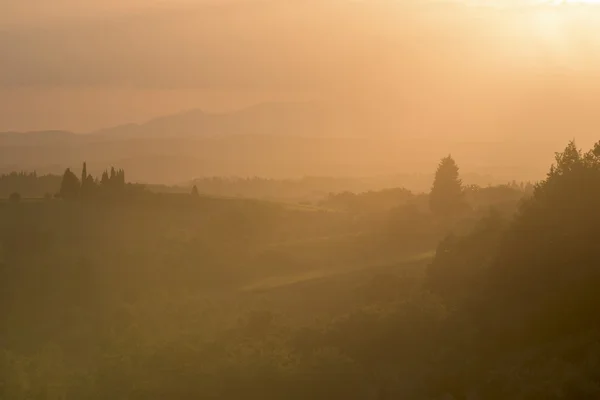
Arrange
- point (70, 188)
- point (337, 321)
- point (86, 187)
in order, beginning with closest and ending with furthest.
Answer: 1. point (337, 321)
2. point (86, 187)
3. point (70, 188)

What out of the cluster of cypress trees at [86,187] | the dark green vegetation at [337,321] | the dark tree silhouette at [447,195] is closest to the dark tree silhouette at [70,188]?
the cluster of cypress trees at [86,187]

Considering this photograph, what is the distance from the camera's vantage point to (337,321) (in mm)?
23375

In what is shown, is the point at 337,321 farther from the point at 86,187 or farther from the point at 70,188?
the point at 70,188

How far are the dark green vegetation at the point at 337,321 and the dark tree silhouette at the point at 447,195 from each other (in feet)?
A: 47.9

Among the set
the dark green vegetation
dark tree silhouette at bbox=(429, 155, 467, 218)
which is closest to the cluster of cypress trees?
the dark green vegetation

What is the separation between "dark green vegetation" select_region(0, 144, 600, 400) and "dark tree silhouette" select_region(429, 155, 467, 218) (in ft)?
47.9

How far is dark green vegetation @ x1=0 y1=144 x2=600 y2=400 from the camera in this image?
18312mm

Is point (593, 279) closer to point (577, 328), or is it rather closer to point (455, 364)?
point (577, 328)

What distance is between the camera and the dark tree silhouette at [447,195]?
63.0m

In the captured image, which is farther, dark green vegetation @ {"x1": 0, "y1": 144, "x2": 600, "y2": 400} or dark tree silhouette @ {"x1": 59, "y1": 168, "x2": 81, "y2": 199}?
dark tree silhouette @ {"x1": 59, "y1": 168, "x2": 81, "y2": 199}

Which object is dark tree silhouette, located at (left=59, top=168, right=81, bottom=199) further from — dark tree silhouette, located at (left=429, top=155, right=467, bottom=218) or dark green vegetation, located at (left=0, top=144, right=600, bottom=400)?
dark tree silhouette, located at (left=429, top=155, right=467, bottom=218)

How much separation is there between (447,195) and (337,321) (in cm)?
4189

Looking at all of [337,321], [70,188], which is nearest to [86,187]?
[70,188]

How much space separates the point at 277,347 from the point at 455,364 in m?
5.16
